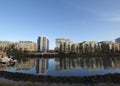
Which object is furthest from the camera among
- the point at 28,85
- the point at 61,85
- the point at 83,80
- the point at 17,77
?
the point at 17,77

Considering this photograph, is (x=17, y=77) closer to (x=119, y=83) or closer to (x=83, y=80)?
(x=83, y=80)

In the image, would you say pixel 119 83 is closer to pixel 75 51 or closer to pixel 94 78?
pixel 94 78

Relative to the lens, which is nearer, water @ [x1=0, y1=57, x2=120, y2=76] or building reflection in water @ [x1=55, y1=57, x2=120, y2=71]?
water @ [x1=0, y1=57, x2=120, y2=76]

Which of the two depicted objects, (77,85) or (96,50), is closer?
(77,85)

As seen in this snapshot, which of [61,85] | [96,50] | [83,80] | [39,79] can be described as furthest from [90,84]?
[96,50]

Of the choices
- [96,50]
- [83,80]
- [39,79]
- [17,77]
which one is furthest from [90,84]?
[96,50]

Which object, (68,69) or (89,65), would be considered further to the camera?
(89,65)

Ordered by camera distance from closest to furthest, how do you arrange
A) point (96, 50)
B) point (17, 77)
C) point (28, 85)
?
1. point (28, 85)
2. point (17, 77)
3. point (96, 50)

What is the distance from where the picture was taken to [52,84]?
25.1 meters

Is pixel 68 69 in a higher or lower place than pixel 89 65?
lower

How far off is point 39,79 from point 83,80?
673 centimetres

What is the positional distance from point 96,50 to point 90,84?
13092cm

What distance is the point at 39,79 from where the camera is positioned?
27.8 metres

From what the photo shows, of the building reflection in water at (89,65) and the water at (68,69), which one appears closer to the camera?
the water at (68,69)
